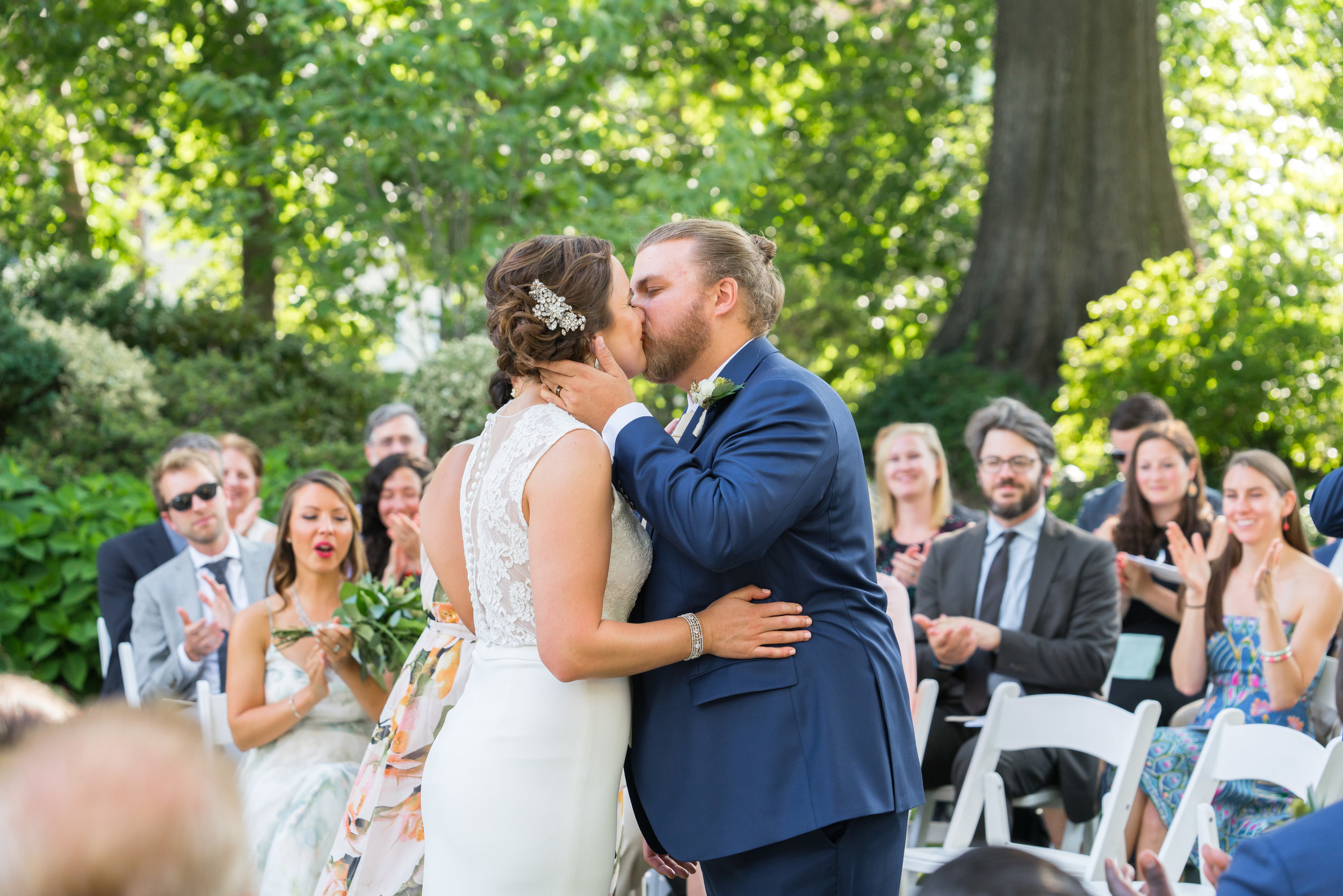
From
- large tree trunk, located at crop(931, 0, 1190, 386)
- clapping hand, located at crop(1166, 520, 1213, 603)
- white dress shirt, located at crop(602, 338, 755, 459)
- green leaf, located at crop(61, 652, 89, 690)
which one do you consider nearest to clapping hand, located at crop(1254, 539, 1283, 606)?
clapping hand, located at crop(1166, 520, 1213, 603)

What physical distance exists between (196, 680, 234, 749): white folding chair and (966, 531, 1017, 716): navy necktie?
3019 mm

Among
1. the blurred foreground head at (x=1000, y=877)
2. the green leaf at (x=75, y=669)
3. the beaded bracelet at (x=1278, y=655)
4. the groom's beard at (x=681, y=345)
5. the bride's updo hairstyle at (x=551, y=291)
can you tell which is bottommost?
the green leaf at (x=75, y=669)

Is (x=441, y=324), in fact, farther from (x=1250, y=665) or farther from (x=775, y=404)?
(x=775, y=404)

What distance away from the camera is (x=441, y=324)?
9.84 metres

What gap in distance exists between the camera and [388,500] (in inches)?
218

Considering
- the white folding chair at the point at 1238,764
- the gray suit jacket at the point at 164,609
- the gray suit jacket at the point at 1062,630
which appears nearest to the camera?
the white folding chair at the point at 1238,764

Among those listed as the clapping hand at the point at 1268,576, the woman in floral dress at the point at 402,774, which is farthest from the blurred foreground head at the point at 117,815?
the clapping hand at the point at 1268,576

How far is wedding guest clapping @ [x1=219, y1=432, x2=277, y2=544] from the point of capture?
21.1 ft

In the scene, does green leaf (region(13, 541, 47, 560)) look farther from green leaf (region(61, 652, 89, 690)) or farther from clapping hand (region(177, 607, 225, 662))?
clapping hand (region(177, 607, 225, 662))

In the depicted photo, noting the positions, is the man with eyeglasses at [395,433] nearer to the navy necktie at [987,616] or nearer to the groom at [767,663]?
the navy necktie at [987,616]

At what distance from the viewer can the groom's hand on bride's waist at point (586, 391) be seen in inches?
96.3

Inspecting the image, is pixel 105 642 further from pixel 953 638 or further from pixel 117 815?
pixel 117 815

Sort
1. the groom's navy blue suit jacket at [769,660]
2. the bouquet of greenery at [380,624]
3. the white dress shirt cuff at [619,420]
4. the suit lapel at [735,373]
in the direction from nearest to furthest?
the groom's navy blue suit jacket at [769,660] < the white dress shirt cuff at [619,420] < the suit lapel at [735,373] < the bouquet of greenery at [380,624]

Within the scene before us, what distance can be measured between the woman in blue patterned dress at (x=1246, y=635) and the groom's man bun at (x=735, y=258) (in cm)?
262
